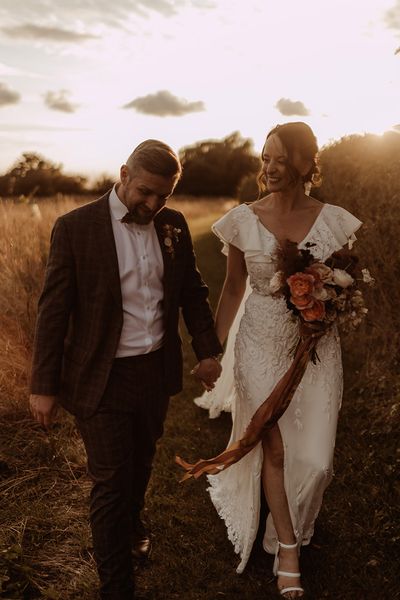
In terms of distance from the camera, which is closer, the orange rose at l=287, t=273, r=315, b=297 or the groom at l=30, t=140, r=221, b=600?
the groom at l=30, t=140, r=221, b=600

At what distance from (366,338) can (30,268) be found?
12.3 ft

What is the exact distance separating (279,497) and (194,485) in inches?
53.3

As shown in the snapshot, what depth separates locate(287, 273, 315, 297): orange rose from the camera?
3.43 m

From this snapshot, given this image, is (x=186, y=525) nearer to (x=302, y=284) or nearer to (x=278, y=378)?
(x=278, y=378)

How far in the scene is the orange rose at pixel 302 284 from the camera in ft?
11.2

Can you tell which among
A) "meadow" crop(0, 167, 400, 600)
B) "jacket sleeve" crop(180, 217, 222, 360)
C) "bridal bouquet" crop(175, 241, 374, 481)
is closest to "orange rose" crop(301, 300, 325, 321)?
"bridal bouquet" crop(175, 241, 374, 481)

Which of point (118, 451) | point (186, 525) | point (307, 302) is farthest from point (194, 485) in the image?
point (307, 302)

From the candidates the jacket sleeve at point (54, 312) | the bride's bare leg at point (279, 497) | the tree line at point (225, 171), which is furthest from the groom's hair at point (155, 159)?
the tree line at point (225, 171)

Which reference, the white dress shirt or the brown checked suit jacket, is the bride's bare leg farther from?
the brown checked suit jacket

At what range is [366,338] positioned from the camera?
23.8 feet

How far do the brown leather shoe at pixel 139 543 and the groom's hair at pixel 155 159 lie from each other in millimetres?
2108

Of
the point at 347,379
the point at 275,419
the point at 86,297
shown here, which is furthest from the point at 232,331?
the point at 86,297

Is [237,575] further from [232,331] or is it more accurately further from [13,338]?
[13,338]

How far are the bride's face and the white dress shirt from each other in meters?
0.88
